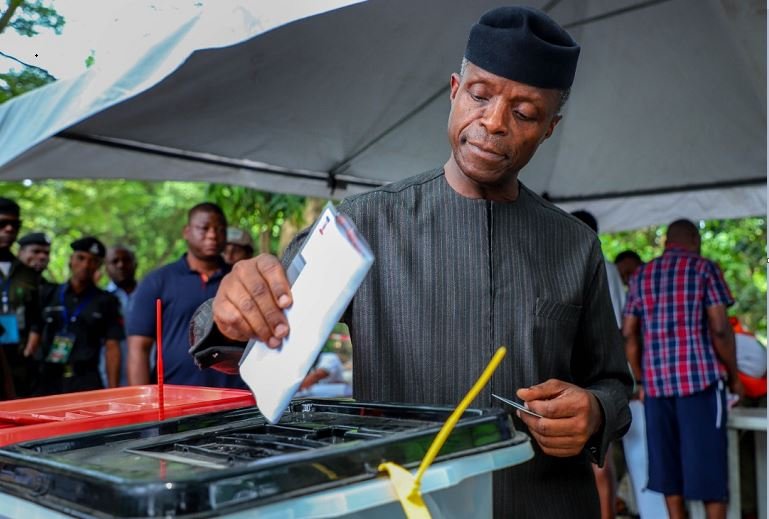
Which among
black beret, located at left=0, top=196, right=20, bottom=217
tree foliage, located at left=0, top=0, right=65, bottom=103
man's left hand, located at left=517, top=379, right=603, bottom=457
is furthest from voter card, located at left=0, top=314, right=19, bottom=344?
man's left hand, located at left=517, top=379, right=603, bottom=457

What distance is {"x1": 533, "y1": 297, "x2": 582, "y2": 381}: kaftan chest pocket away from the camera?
1.51m

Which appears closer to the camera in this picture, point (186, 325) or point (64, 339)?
point (186, 325)

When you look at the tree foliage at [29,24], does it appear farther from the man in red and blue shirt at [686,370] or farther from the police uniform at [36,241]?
the man in red and blue shirt at [686,370]

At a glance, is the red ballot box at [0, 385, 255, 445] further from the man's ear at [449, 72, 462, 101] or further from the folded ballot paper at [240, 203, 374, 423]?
the man's ear at [449, 72, 462, 101]

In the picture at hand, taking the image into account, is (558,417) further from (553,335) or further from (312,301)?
(312,301)

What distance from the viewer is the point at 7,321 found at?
454cm

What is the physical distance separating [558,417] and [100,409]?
1.00m

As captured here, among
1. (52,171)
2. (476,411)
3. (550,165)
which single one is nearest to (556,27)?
(476,411)

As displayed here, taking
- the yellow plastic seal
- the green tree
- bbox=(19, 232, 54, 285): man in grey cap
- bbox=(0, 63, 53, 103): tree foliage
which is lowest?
the yellow plastic seal

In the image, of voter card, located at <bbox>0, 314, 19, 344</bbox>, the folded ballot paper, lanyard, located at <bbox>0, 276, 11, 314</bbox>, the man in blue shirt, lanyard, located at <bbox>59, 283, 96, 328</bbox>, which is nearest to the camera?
the folded ballot paper

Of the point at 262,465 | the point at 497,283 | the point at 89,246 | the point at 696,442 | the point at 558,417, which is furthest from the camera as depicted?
the point at 89,246

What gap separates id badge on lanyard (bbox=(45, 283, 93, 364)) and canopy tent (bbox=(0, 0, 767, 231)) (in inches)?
47.2

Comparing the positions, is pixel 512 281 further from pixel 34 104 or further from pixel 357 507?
pixel 34 104

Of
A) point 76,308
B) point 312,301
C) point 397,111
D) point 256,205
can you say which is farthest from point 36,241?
point 312,301
